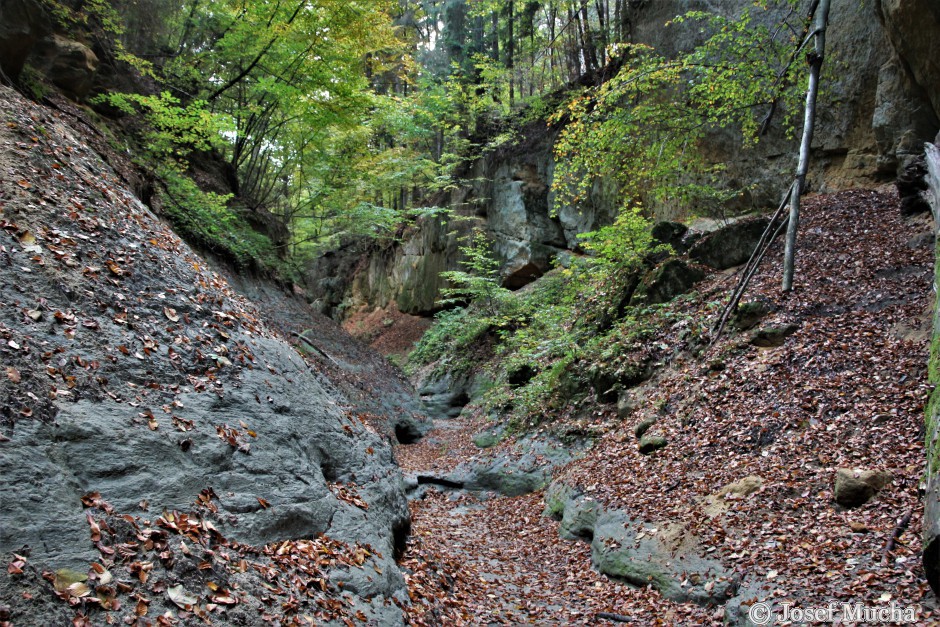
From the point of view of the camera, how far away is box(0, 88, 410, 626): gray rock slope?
3.09 metres

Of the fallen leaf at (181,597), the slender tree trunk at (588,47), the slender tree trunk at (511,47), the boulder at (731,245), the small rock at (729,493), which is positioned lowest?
the small rock at (729,493)

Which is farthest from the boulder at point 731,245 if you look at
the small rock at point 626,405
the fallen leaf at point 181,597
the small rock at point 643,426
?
the fallen leaf at point 181,597

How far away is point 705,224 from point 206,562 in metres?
14.6

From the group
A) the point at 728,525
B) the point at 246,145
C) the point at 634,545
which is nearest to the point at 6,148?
the point at 634,545

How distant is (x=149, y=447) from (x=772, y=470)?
259 inches

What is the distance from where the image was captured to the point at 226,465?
4488 millimetres

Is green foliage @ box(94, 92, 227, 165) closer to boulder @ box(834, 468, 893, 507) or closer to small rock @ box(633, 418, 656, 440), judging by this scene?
small rock @ box(633, 418, 656, 440)

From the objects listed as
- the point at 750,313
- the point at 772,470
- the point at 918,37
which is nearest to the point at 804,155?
the point at 750,313

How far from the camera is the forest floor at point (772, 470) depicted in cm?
493

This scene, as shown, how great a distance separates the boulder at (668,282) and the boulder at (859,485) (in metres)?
6.41

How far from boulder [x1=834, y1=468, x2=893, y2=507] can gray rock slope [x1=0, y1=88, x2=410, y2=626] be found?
4.52 metres

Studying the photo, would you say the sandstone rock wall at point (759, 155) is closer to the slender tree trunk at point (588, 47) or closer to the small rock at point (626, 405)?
the slender tree trunk at point (588, 47)

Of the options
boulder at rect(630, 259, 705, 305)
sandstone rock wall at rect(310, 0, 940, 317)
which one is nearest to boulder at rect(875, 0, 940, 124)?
sandstone rock wall at rect(310, 0, 940, 317)

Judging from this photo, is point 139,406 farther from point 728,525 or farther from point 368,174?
point 368,174
